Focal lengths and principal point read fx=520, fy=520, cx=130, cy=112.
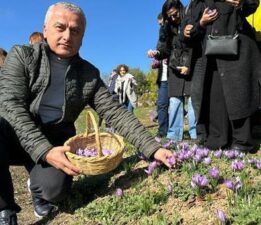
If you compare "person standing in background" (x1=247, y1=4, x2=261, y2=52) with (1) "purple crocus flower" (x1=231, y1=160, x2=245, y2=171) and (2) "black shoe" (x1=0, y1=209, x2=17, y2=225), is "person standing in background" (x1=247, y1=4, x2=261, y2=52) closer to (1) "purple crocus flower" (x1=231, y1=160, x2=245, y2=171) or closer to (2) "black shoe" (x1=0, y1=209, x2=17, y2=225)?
(1) "purple crocus flower" (x1=231, y1=160, x2=245, y2=171)

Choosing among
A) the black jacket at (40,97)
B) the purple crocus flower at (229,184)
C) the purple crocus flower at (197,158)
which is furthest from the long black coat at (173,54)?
the purple crocus flower at (229,184)

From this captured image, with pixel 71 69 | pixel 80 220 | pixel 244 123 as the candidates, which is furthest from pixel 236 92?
pixel 80 220

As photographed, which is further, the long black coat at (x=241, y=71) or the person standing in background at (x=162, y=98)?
the person standing in background at (x=162, y=98)

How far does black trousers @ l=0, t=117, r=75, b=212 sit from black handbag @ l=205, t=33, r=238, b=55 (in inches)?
67.4

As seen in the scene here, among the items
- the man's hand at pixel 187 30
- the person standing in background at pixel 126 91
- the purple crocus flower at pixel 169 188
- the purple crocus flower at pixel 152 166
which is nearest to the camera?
the purple crocus flower at pixel 169 188

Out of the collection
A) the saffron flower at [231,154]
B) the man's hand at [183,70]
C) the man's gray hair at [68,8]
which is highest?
the man's gray hair at [68,8]

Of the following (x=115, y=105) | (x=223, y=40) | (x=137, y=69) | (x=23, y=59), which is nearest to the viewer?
(x=23, y=59)

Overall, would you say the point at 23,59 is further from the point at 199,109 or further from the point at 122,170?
the point at 199,109

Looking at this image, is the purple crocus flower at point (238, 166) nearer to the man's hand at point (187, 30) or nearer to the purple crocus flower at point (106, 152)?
the purple crocus flower at point (106, 152)

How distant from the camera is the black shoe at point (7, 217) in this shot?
146 inches

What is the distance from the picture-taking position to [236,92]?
5.12 metres

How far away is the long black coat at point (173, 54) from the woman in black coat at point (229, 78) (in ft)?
2.98

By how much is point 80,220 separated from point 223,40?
227 centimetres

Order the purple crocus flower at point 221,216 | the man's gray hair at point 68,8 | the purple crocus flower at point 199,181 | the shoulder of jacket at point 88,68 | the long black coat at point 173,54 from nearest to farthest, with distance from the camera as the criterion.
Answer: the purple crocus flower at point 221,216, the purple crocus flower at point 199,181, the man's gray hair at point 68,8, the shoulder of jacket at point 88,68, the long black coat at point 173,54
